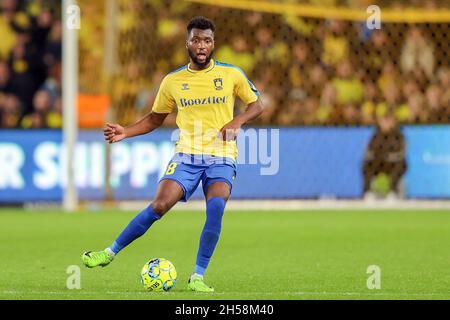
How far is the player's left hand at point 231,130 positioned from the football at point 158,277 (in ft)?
3.34

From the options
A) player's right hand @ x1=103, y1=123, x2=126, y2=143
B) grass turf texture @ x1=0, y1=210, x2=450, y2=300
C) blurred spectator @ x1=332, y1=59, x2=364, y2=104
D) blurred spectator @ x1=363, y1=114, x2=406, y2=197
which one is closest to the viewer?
grass turf texture @ x1=0, y1=210, x2=450, y2=300

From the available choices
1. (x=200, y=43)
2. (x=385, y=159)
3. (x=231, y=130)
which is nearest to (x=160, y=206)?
(x=231, y=130)

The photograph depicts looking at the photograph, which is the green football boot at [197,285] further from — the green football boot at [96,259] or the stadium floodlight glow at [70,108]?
the stadium floodlight glow at [70,108]

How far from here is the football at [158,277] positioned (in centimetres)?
812

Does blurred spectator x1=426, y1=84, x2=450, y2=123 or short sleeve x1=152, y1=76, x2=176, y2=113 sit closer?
short sleeve x1=152, y1=76, x2=176, y2=113

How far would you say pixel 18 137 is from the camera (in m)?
18.4

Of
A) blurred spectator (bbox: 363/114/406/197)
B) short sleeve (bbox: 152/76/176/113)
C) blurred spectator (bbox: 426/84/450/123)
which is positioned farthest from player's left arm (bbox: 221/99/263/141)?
blurred spectator (bbox: 426/84/450/123)

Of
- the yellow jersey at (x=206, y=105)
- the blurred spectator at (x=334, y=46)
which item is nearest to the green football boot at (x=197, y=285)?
the yellow jersey at (x=206, y=105)

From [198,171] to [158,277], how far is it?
34.6 inches

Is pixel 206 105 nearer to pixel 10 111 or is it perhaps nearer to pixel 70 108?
pixel 70 108

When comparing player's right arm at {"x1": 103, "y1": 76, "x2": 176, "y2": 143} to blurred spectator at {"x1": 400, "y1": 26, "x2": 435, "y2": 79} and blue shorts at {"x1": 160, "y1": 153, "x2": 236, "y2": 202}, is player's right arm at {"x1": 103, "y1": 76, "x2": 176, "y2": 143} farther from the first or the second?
blurred spectator at {"x1": 400, "y1": 26, "x2": 435, "y2": 79}

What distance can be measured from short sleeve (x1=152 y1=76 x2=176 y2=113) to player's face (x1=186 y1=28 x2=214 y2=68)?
0.40m

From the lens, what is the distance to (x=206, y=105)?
852 cm

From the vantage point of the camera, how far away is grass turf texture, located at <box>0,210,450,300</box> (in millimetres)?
8227
